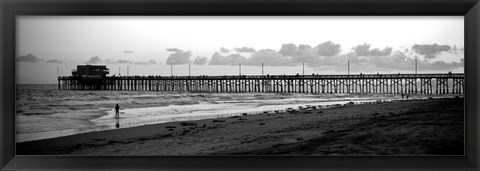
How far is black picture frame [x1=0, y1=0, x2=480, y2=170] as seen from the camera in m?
2.72

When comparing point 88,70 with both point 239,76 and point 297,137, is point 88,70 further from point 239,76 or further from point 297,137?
point 297,137

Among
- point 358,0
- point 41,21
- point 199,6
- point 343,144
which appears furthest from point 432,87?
point 41,21

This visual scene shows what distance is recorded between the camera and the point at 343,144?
9.90ft

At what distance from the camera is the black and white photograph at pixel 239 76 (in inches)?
117

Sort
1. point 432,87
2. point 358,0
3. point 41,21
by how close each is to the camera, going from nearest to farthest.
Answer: point 358,0 < point 41,21 < point 432,87

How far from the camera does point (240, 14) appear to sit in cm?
279

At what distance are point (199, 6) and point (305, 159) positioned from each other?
139 cm

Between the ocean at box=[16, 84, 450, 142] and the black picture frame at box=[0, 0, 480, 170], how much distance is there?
0.20 m

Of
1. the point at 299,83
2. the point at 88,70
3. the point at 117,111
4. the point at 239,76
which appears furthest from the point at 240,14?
the point at 88,70

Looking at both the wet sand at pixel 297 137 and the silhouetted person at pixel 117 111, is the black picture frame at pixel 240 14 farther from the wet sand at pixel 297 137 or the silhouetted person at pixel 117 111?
the silhouetted person at pixel 117 111

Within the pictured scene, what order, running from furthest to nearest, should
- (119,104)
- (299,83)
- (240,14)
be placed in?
(299,83), (119,104), (240,14)

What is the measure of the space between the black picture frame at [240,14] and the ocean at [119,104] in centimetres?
20

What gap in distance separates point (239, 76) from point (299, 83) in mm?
675
